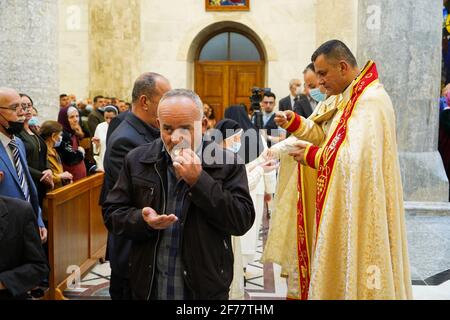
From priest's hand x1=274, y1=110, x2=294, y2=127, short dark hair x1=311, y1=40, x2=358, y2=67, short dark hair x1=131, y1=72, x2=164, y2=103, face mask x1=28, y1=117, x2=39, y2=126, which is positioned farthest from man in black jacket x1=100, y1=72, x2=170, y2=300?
face mask x1=28, y1=117, x2=39, y2=126

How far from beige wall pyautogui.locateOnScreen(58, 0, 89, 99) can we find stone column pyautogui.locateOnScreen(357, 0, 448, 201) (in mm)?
8795

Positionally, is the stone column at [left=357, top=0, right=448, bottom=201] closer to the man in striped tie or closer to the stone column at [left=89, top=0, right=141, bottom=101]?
the man in striped tie

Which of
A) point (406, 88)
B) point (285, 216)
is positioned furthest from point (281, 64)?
point (285, 216)

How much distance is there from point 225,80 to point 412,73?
8194mm

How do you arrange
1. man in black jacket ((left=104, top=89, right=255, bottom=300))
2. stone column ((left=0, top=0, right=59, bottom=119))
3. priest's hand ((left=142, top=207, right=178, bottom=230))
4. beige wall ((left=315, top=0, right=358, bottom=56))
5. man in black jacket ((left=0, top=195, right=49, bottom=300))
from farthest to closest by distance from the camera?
beige wall ((left=315, top=0, right=358, bottom=56)) < stone column ((left=0, top=0, right=59, bottom=119)) < man in black jacket ((left=0, top=195, right=49, bottom=300)) < man in black jacket ((left=104, top=89, right=255, bottom=300)) < priest's hand ((left=142, top=207, right=178, bottom=230))

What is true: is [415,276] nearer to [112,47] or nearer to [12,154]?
[12,154]

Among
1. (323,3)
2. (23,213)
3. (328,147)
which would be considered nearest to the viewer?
(23,213)

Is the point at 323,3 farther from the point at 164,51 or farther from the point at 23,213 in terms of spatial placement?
the point at 23,213

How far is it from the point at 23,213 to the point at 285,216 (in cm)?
206

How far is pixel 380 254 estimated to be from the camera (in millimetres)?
2801

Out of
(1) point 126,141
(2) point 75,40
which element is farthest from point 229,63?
A: (1) point 126,141

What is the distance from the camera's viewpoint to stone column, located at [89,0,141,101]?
44.9ft

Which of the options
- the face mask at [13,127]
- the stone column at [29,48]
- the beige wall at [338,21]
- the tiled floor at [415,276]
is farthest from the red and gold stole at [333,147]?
the beige wall at [338,21]

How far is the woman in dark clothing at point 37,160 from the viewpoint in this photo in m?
4.53
